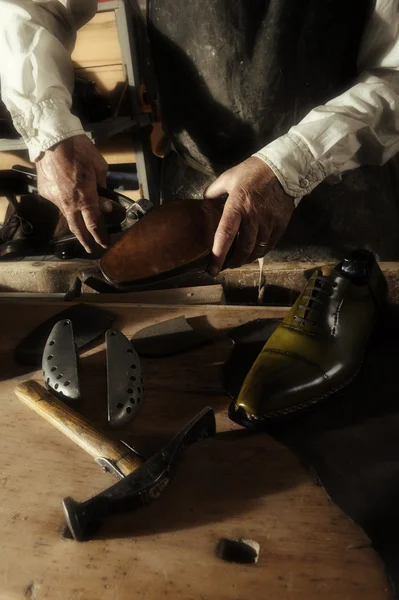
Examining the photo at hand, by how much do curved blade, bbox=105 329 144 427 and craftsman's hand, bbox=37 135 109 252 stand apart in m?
0.27

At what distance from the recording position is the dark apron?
0.95 metres

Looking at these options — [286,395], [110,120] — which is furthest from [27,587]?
[110,120]

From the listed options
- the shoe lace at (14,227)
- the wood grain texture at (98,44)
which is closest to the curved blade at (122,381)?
the shoe lace at (14,227)

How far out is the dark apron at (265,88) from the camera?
3.12 feet

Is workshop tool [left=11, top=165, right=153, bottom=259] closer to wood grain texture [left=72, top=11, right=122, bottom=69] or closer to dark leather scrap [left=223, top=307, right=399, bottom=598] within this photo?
dark leather scrap [left=223, top=307, right=399, bottom=598]

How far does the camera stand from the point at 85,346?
909mm

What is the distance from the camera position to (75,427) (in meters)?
0.66

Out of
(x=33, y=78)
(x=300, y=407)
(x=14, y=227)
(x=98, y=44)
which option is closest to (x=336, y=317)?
(x=300, y=407)

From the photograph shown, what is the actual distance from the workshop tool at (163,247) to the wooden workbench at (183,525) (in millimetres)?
206

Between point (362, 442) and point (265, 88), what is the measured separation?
752 millimetres

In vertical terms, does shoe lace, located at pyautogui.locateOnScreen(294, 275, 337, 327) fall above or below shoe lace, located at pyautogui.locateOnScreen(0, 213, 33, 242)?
above

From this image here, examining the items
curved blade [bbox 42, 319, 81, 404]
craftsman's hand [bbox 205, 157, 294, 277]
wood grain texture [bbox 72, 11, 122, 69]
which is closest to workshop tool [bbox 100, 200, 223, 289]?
craftsman's hand [bbox 205, 157, 294, 277]

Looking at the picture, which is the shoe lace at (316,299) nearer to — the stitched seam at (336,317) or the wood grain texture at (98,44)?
the stitched seam at (336,317)

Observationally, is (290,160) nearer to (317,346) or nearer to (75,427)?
(317,346)
